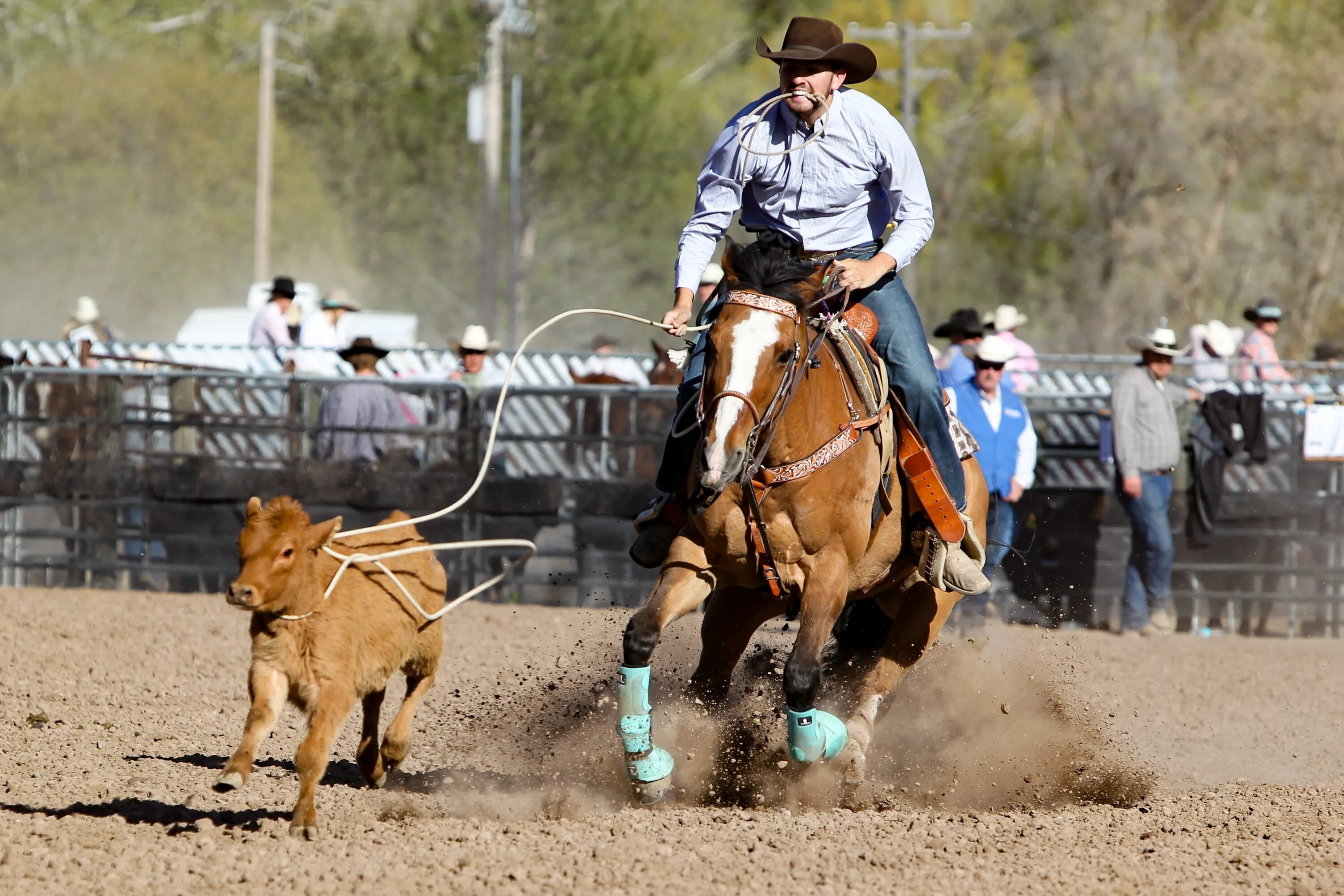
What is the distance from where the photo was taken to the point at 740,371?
15.8ft

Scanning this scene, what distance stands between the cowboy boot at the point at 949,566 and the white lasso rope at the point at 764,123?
1.47 metres

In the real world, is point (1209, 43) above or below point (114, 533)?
above

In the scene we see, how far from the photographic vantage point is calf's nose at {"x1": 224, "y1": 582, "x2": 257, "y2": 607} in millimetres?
4547

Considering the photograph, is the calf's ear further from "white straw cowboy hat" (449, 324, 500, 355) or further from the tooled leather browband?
"white straw cowboy hat" (449, 324, 500, 355)

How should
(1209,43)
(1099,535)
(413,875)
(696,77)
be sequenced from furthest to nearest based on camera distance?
1. (696,77)
2. (1209,43)
3. (1099,535)
4. (413,875)

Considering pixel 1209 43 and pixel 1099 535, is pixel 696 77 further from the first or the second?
pixel 1099 535

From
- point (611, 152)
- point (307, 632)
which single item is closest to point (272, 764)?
point (307, 632)

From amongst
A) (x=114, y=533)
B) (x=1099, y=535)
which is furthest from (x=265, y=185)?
(x=1099, y=535)

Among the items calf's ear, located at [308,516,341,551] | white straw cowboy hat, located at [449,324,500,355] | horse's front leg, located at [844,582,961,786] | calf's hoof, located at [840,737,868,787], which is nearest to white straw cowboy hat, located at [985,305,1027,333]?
white straw cowboy hat, located at [449,324,500,355]

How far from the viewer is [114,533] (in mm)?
11391

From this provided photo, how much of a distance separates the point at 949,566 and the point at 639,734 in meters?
1.43

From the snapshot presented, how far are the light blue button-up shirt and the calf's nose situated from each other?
182cm

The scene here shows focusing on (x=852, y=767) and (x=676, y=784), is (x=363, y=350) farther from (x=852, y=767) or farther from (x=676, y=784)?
(x=852, y=767)

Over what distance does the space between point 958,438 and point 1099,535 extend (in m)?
5.35
